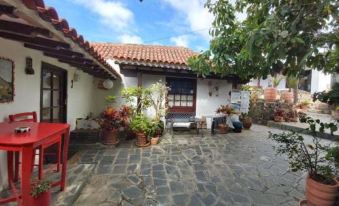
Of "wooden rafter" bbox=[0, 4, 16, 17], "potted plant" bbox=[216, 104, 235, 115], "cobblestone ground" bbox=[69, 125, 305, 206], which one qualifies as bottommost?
"cobblestone ground" bbox=[69, 125, 305, 206]

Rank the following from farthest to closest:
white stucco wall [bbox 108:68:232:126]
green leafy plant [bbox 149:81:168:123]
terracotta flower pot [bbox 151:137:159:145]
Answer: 1. white stucco wall [bbox 108:68:232:126]
2. green leafy plant [bbox 149:81:168:123]
3. terracotta flower pot [bbox 151:137:159:145]

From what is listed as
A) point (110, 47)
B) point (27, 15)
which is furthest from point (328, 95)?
point (110, 47)

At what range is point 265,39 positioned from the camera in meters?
2.06

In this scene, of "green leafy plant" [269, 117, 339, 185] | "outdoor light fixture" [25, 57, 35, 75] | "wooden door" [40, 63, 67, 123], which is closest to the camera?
"green leafy plant" [269, 117, 339, 185]

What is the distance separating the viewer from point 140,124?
6.49 meters

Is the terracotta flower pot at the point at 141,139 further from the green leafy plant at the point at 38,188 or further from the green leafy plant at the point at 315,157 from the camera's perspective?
the green leafy plant at the point at 38,188

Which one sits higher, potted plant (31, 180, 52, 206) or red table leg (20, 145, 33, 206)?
red table leg (20, 145, 33, 206)

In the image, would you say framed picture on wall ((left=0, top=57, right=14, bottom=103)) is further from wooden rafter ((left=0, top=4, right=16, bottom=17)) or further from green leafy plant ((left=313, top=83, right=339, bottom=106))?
green leafy plant ((left=313, top=83, right=339, bottom=106))

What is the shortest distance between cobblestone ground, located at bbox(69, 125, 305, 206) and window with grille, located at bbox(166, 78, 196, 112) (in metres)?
2.63

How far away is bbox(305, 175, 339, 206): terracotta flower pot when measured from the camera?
9.68 feet

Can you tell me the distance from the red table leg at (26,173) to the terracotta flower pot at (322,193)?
134 inches

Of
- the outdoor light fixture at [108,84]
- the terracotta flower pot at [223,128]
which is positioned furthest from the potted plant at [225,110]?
the outdoor light fixture at [108,84]

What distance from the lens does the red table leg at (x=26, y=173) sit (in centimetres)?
221

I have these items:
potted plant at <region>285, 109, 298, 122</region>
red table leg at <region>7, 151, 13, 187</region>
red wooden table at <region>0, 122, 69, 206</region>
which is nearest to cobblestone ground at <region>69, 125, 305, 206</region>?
red table leg at <region>7, 151, 13, 187</region>
